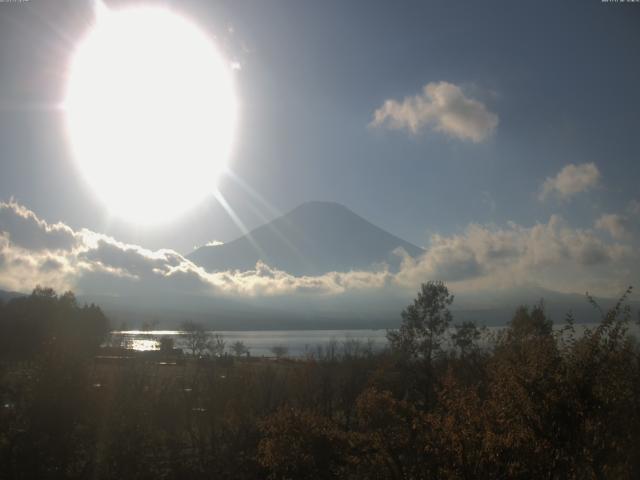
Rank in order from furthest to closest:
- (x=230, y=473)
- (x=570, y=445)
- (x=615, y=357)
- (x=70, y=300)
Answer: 1. (x=70, y=300)
2. (x=230, y=473)
3. (x=615, y=357)
4. (x=570, y=445)

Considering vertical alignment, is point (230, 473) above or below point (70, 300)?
below

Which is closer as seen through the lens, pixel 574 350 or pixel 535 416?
pixel 535 416

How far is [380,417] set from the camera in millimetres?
11000

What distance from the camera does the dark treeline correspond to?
8.05 metres

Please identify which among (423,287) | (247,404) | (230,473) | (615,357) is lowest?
(230,473)

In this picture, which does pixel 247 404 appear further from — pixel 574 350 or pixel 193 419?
pixel 574 350

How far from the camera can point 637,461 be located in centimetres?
923

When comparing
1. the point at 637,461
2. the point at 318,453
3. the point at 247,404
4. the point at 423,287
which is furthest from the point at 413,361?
the point at 637,461

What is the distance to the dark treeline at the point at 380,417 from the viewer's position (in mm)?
8055

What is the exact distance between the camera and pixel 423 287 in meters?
36.5

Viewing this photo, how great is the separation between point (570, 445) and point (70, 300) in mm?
69229

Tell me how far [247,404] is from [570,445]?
17972mm

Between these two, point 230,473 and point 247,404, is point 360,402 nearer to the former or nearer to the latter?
point 230,473

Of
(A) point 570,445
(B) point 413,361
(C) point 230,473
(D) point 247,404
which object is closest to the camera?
(A) point 570,445
